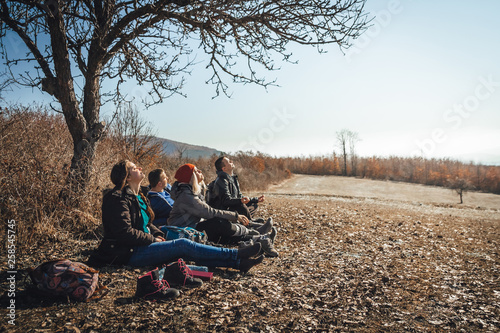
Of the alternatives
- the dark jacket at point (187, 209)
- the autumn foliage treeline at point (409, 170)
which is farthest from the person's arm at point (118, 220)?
the autumn foliage treeline at point (409, 170)

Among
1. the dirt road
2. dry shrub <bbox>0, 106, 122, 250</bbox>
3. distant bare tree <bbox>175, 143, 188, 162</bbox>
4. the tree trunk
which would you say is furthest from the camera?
the dirt road

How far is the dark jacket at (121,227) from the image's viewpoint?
3.26 m

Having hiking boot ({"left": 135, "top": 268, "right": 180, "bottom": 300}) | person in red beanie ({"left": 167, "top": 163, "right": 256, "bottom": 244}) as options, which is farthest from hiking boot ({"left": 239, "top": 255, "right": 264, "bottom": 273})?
hiking boot ({"left": 135, "top": 268, "right": 180, "bottom": 300})

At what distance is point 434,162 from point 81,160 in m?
52.9

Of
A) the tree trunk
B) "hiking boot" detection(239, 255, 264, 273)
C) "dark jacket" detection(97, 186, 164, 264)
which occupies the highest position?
the tree trunk

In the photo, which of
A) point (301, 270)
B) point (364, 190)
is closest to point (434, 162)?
point (364, 190)

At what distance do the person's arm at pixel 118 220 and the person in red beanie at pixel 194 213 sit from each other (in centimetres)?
105

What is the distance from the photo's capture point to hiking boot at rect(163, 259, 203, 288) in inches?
129

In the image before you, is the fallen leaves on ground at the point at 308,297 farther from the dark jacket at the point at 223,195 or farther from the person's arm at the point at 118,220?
the dark jacket at the point at 223,195

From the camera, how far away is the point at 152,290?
117 inches

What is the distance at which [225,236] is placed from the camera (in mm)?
4605

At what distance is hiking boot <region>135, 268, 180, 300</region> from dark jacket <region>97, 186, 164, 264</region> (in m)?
0.56

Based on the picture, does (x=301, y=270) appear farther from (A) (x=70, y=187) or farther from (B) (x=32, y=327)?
(A) (x=70, y=187)

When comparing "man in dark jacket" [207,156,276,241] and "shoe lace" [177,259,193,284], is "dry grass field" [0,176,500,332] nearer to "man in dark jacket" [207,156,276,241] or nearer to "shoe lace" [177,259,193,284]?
"shoe lace" [177,259,193,284]
